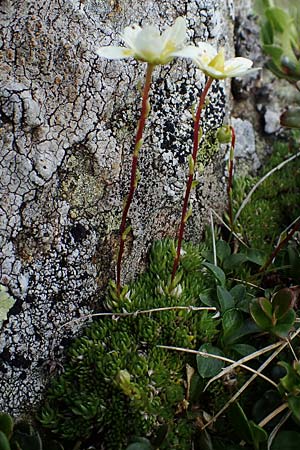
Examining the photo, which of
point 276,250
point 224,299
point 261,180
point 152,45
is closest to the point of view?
point 152,45

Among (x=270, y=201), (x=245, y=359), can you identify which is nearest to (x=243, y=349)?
(x=245, y=359)

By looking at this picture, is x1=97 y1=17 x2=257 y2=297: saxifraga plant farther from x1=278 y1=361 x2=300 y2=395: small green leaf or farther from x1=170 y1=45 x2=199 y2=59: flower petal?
x1=278 y1=361 x2=300 y2=395: small green leaf

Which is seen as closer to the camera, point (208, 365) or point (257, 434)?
point (257, 434)

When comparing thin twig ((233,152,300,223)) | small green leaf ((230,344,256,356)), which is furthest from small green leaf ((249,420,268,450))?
thin twig ((233,152,300,223))

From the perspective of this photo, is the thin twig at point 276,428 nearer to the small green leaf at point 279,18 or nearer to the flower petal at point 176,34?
the flower petal at point 176,34

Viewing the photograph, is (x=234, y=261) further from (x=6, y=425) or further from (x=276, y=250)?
(x=6, y=425)

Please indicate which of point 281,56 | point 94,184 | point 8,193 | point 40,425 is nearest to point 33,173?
point 8,193
